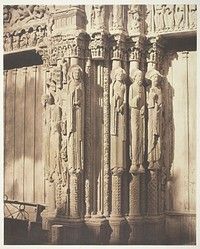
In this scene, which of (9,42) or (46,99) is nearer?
(46,99)

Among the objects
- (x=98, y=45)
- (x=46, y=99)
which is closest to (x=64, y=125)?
(x=46, y=99)

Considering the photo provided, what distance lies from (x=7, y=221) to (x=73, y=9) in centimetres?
171

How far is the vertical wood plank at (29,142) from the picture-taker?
435 centimetres

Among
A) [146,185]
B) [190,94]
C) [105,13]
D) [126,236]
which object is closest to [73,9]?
[105,13]

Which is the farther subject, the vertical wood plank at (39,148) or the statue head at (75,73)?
the vertical wood plank at (39,148)

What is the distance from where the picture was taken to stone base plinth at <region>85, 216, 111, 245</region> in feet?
13.8

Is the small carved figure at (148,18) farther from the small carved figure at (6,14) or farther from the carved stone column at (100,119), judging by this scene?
the small carved figure at (6,14)

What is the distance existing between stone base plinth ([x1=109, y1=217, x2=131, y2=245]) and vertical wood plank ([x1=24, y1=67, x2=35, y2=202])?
686 mm

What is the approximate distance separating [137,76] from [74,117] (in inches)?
22.9

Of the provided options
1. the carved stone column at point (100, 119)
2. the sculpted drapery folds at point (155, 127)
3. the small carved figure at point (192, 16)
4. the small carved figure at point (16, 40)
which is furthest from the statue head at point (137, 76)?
the small carved figure at point (16, 40)

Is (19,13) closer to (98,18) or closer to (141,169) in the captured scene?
(98,18)

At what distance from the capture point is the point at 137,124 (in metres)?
4.27

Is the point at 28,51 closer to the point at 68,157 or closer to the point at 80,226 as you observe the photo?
the point at 68,157

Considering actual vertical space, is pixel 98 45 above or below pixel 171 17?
below
